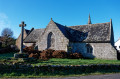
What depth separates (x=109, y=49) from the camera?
20.0m

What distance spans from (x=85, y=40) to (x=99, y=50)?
370cm

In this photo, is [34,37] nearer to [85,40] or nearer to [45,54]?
[45,54]

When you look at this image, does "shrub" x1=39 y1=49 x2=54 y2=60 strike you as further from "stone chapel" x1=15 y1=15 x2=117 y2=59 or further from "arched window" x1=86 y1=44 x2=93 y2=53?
"arched window" x1=86 y1=44 x2=93 y2=53

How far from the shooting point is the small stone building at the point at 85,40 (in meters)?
20.5

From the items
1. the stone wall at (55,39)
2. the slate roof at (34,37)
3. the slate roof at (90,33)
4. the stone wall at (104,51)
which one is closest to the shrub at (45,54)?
the stone wall at (55,39)

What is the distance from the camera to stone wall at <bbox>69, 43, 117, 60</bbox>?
65.0ft

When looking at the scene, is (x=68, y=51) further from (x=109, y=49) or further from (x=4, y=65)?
(x=4, y=65)

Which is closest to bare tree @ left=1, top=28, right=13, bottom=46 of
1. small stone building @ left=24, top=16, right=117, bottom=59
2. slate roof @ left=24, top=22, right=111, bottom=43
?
A: small stone building @ left=24, top=16, right=117, bottom=59

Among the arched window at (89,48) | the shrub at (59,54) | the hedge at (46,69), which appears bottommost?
the hedge at (46,69)

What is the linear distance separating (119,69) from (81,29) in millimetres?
15748

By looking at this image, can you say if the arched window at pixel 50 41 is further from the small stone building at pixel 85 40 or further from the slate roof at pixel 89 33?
the slate roof at pixel 89 33

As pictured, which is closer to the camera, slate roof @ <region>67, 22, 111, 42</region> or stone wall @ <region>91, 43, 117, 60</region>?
stone wall @ <region>91, 43, 117, 60</region>

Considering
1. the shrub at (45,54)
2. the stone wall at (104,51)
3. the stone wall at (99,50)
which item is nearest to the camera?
the shrub at (45,54)

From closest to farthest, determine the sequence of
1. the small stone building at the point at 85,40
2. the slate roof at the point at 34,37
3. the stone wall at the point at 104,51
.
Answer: the stone wall at the point at 104,51 < the small stone building at the point at 85,40 < the slate roof at the point at 34,37
